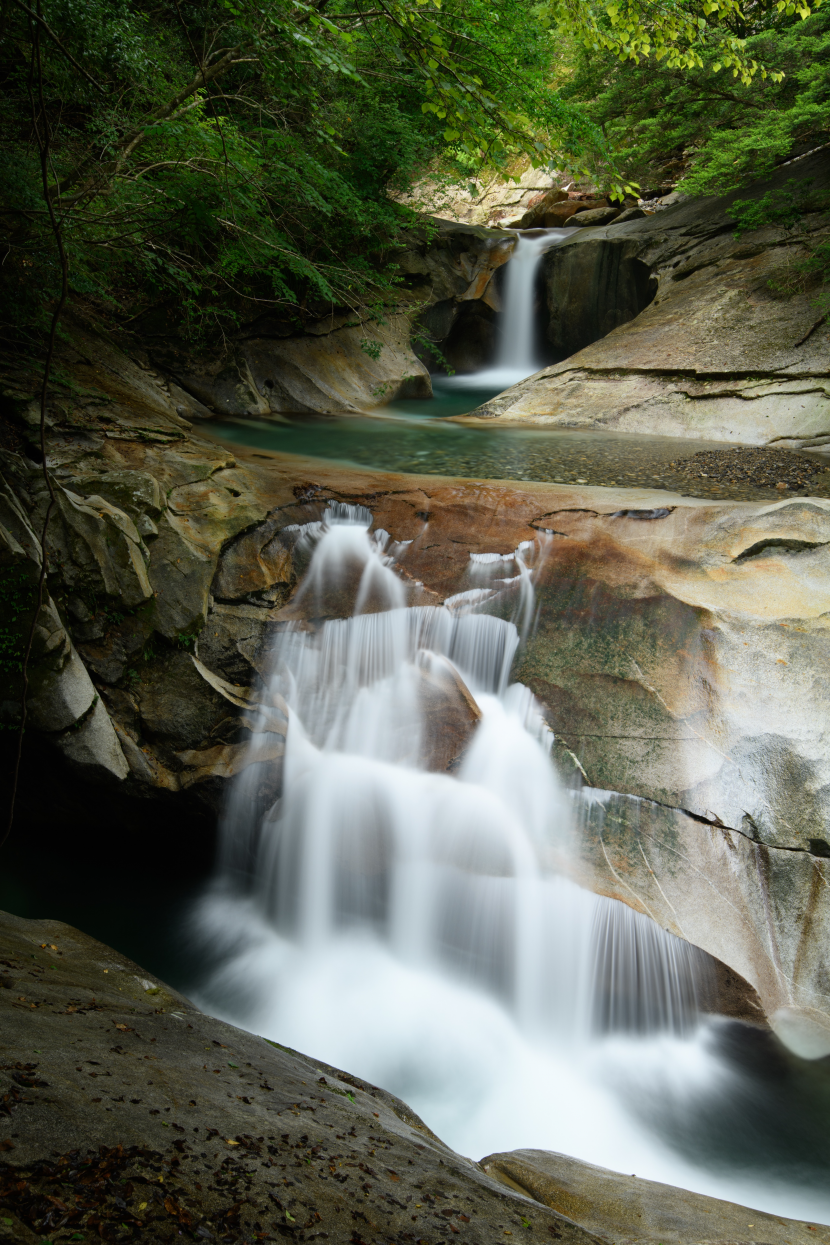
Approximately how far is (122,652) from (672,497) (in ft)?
16.5

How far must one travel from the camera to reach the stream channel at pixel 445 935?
4.01m

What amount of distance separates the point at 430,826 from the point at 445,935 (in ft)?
2.58

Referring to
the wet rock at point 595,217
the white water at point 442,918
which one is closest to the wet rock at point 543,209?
the wet rock at point 595,217

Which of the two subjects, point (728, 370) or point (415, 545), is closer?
point (415, 545)

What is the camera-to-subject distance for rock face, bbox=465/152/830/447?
1002 centimetres

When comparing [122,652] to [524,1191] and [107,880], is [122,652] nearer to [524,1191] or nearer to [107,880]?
[107,880]

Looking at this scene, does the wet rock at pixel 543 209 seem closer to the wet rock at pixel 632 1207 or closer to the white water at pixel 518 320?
the white water at pixel 518 320

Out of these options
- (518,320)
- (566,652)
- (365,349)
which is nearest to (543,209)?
(518,320)

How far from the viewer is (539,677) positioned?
534 cm

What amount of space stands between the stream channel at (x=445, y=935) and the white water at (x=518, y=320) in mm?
11952

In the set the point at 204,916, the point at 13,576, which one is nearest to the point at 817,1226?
the point at 204,916

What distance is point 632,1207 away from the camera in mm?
2768

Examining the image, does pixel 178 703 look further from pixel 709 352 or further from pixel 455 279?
pixel 455 279

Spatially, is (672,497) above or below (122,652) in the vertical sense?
above
